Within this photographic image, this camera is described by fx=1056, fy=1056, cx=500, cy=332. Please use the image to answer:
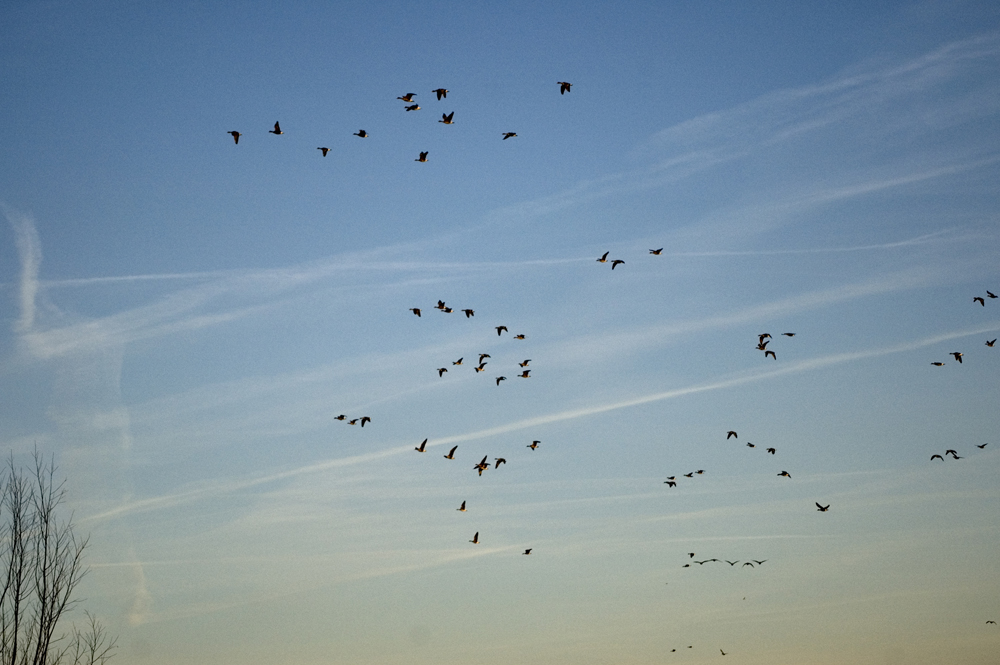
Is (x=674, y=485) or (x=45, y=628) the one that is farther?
(x=674, y=485)

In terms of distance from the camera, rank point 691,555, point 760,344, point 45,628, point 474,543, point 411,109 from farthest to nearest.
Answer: point 691,555 < point 760,344 < point 474,543 < point 411,109 < point 45,628

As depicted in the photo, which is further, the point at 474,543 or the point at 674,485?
the point at 674,485

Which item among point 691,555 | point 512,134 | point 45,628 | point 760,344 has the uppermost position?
point 512,134

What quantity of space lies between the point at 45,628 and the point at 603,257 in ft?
126

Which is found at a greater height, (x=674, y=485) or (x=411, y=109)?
(x=411, y=109)

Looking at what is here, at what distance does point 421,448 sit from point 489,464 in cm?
505

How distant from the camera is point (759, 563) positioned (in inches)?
3282

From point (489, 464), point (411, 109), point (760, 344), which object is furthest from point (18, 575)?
point (760, 344)

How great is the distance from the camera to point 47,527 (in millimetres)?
59375

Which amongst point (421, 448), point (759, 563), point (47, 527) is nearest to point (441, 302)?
point (421, 448)

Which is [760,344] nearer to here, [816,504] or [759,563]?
[816,504]

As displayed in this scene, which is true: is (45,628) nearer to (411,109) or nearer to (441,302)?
(441,302)

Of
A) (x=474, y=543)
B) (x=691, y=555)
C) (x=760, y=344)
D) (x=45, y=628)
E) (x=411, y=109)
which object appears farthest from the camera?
(x=691, y=555)

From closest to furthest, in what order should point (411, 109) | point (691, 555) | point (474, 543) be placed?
point (411, 109) → point (474, 543) → point (691, 555)
